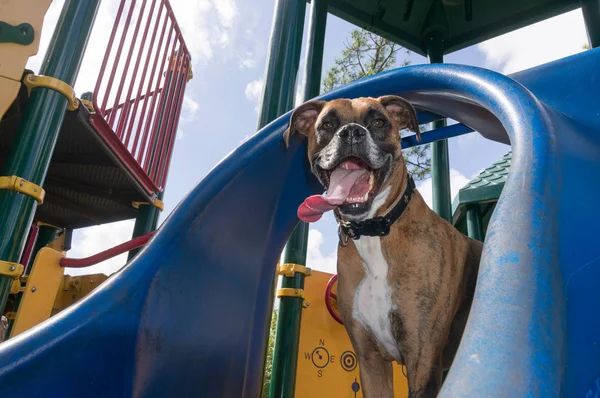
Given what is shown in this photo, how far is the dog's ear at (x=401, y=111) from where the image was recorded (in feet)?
7.15

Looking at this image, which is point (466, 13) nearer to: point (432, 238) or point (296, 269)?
point (296, 269)

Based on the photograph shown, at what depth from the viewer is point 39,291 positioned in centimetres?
284

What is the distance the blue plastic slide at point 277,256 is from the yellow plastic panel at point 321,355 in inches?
44.0

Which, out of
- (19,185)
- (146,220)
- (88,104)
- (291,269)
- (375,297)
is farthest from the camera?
(146,220)

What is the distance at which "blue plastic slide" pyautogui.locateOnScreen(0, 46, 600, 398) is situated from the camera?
2.00 feet

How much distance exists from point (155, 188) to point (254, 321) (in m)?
2.50

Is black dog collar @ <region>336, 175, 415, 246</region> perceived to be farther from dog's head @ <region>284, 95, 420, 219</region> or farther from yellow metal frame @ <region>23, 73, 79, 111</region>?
yellow metal frame @ <region>23, 73, 79, 111</region>

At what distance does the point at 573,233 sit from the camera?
0.90 metres

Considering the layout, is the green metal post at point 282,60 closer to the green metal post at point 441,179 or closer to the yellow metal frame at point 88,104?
the yellow metal frame at point 88,104

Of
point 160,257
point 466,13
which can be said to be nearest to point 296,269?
point 160,257

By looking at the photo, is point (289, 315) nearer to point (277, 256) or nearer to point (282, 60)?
point (277, 256)

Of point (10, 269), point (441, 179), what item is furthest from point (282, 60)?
point (10, 269)

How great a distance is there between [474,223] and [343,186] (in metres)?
4.16

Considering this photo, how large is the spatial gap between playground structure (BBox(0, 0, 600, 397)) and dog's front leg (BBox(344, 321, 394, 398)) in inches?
26.2
